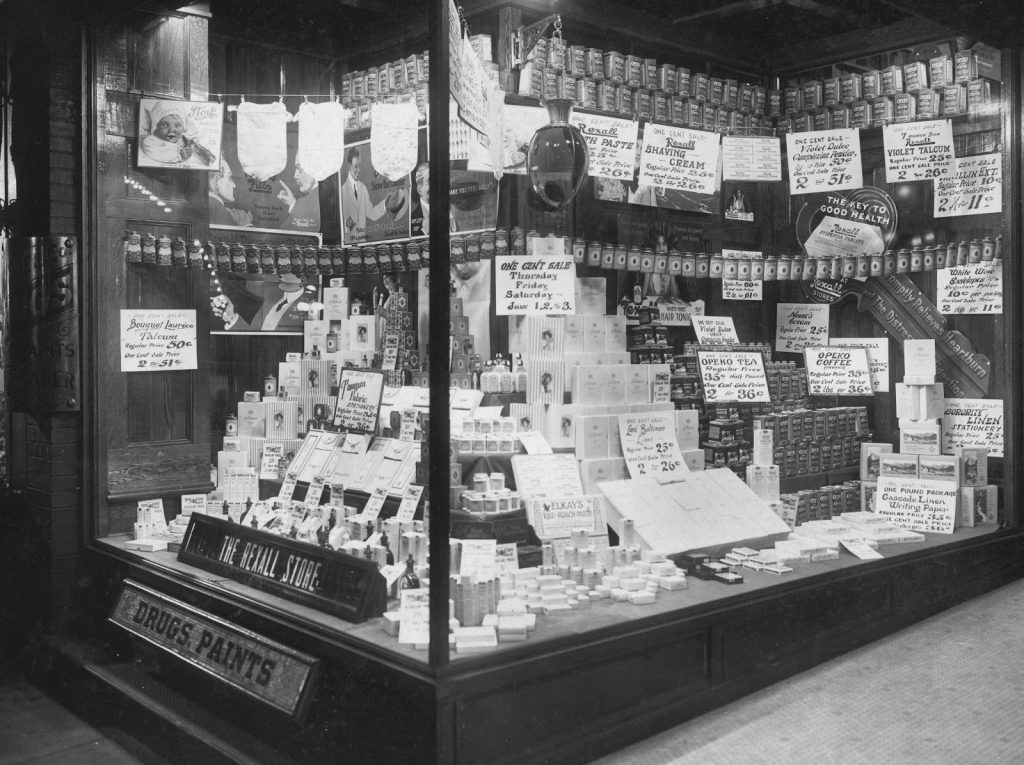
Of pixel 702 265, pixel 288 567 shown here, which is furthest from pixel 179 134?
pixel 702 265

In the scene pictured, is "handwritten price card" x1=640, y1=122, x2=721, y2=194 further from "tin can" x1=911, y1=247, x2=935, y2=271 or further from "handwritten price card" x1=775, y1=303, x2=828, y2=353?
"handwritten price card" x1=775, y1=303, x2=828, y2=353

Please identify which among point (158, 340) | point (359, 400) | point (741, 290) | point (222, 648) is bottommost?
point (222, 648)

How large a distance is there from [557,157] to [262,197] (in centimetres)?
280

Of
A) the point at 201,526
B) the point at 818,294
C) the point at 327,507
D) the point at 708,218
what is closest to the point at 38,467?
the point at 201,526

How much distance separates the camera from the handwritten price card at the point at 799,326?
738 cm

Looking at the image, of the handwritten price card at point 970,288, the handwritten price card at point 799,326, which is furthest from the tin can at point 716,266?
the handwritten price card at point 970,288

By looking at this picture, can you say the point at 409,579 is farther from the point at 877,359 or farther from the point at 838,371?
the point at 877,359

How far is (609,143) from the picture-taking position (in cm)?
571

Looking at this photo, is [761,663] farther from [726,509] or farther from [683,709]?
[726,509]

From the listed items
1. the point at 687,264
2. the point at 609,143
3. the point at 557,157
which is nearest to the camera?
the point at 557,157

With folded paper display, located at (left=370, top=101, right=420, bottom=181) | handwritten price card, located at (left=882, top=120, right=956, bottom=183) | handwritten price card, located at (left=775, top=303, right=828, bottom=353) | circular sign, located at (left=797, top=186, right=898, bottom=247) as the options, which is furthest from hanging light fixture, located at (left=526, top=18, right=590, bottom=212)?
handwritten price card, located at (left=775, top=303, right=828, bottom=353)

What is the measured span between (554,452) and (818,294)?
3135mm

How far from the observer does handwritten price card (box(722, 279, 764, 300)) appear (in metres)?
7.07

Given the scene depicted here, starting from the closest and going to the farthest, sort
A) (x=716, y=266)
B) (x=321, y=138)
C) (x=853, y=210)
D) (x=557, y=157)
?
(x=557, y=157) < (x=321, y=138) < (x=716, y=266) < (x=853, y=210)
